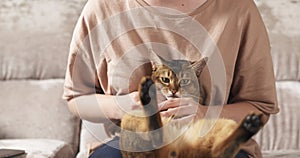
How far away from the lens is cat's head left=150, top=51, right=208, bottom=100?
1360 mm

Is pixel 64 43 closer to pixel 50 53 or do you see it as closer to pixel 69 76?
pixel 50 53

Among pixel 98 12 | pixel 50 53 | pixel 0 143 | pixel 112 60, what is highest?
pixel 98 12

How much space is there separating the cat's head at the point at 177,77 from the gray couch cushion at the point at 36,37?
87 centimetres

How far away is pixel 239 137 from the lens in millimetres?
986

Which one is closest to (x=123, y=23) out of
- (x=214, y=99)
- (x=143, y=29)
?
(x=143, y=29)

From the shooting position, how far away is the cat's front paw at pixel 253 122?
96 centimetres

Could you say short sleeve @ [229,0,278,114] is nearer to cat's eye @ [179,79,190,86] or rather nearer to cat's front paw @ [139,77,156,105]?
cat's eye @ [179,79,190,86]

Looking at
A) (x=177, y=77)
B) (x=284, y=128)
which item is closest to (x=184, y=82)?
(x=177, y=77)

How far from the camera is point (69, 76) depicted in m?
1.65

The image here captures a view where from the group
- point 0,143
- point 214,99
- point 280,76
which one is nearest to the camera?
point 214,99

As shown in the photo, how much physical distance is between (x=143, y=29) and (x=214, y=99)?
27cm

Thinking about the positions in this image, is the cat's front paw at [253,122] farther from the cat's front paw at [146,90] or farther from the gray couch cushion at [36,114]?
the gray couch cushion at [36,114]

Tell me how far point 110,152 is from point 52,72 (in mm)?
902

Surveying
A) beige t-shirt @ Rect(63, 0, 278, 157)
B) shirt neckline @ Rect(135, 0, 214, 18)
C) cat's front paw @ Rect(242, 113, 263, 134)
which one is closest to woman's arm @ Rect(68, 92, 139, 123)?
beige t-shirt @ Rect(63, 0, 278, 157)
